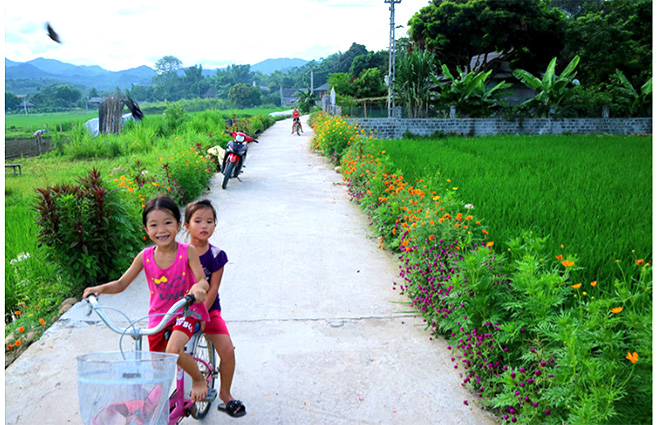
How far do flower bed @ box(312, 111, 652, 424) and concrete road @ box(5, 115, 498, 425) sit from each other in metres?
0.21

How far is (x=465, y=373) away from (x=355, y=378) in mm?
676

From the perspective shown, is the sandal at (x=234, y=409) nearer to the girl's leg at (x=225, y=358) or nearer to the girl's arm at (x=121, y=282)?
the girl's leg at (x=225, y=358)

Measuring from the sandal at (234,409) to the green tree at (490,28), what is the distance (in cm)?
2615

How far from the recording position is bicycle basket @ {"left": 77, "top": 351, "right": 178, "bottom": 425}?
1810 millimetres

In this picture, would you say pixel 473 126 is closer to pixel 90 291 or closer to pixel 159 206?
pixel 159 206

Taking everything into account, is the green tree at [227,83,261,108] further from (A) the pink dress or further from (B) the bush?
(A) the pink dress

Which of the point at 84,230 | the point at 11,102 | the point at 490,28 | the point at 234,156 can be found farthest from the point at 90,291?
the point at 11,102

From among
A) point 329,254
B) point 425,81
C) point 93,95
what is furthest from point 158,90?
point 329,254

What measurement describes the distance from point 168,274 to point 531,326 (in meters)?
1.95

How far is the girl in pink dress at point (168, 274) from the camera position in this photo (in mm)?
2426

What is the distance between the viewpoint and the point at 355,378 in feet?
10.5

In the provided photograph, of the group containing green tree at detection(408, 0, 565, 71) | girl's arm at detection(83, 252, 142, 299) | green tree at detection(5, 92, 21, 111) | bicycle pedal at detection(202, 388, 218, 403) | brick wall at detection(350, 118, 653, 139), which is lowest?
bicycle pedal at detection(202, 388, 218, 403)

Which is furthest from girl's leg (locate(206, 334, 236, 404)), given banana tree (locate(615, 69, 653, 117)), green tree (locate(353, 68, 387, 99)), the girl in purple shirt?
green tree (locate(353, 68, 387, 99))

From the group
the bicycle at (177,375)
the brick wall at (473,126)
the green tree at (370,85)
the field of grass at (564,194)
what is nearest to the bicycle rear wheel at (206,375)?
the bicycle at (177,375)
